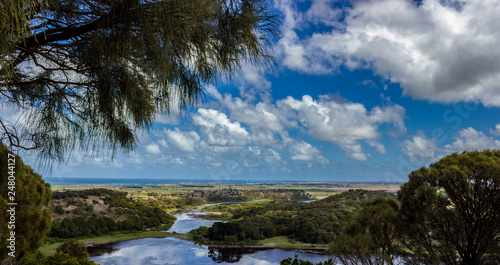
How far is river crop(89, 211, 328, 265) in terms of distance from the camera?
31219mm

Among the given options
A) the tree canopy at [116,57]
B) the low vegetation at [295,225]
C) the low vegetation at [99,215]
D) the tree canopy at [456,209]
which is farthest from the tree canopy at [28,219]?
the low vegetation at [99,215]

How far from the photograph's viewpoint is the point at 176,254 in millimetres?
34594

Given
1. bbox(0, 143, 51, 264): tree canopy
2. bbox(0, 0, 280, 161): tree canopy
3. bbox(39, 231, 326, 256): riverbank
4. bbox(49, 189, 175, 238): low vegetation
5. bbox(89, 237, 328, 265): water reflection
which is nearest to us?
bbox(0, 0, 280, 161): tree canopy

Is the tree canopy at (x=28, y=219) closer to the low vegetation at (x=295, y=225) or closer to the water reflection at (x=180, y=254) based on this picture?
the water reflection at (x=180, y=254)

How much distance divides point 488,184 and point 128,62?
8.97m

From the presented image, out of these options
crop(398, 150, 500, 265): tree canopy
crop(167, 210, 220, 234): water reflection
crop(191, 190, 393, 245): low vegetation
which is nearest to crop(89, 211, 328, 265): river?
crop(191, 190, 393, 245): low vegetation

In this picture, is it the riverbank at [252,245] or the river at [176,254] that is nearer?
the river at [176,254]

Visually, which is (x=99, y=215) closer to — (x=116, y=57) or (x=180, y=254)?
(x=180, y=254)

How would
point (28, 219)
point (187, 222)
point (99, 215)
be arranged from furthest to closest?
point (187, 222) < point (99, 215) < point (28, 219)

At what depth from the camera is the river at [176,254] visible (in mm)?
31219

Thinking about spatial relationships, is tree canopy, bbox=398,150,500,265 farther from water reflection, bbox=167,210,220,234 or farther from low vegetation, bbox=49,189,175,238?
water reflection, bbox=167,210,220,234

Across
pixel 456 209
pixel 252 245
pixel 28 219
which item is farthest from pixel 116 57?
pixel 252 245

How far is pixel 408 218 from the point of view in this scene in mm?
8945

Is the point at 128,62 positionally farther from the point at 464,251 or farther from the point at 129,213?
the point at 129,213
